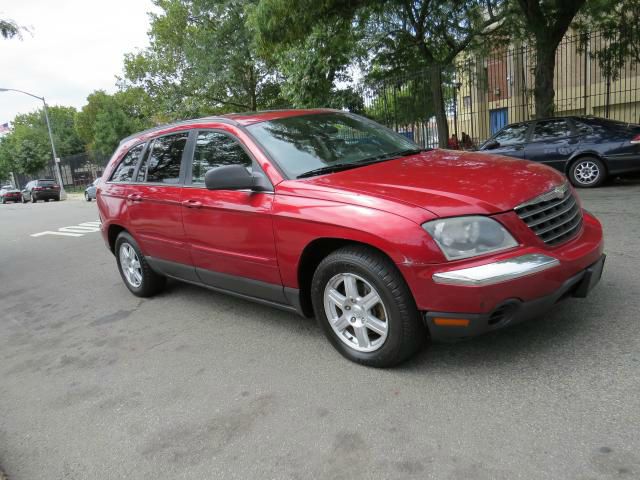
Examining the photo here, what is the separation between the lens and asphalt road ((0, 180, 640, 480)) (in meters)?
2.34

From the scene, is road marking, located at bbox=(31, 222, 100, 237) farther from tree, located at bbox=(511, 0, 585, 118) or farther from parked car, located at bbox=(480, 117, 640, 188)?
tree, located at bbox=(511, 0, 585, 118)

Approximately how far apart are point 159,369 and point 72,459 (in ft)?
3.21

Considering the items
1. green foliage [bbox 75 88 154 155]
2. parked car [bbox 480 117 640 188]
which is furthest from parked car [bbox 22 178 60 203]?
parked car [bbox 480 117 640 188]

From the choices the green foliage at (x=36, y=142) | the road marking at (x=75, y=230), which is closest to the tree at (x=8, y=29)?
the road marking at (x=75, y=230)

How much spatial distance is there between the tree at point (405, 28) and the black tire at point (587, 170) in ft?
21.1

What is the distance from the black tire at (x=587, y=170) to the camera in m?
9.24

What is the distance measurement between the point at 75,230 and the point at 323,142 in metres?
10.6

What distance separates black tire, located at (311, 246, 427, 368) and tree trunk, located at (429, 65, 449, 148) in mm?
13201

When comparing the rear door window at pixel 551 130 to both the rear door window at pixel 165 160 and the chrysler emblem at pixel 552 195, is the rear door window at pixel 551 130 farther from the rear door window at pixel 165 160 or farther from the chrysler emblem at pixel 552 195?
the rear door window at pixel 165 160

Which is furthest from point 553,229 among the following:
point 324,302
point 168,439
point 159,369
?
point 159,369

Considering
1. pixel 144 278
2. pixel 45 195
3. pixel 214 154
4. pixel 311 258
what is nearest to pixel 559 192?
pixel 311 258

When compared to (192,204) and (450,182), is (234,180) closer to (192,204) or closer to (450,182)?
(192,204)

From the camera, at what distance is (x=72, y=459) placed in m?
2.71

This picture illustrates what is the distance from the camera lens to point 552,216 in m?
3.00
